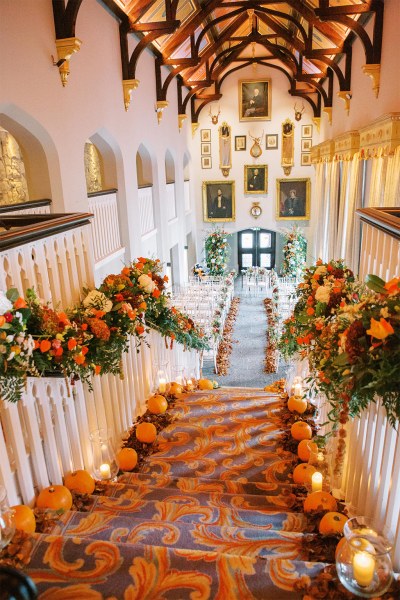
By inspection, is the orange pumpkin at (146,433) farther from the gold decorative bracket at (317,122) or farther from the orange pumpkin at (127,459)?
the gold decorative bracket at (317,122)

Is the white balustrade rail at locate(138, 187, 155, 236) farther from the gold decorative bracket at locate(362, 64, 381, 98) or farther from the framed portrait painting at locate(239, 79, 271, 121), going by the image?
the framed portrait painting at locate(239, 79, 271, 121)

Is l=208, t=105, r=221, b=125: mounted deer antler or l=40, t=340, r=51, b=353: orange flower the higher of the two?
l=208, t=105, r=221, b=125: mounted deer antler

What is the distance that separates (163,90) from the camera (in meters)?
11.6

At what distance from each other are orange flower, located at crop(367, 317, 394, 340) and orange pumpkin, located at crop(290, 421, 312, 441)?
98.5 inches

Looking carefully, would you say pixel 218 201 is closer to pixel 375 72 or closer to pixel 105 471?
pixel 375 72

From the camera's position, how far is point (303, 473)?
12.3ft

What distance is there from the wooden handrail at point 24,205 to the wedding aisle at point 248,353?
5.36m

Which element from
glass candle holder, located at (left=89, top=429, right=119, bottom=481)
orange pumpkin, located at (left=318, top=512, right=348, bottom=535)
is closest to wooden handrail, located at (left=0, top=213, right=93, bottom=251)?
glass candle holder, located at (left=89, top=429, right=119, bottom=481)

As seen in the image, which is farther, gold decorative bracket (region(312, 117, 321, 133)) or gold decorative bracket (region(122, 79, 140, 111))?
gold decorative bracket (region(312, 117, 321, 133))

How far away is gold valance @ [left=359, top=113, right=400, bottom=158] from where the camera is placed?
6508mm

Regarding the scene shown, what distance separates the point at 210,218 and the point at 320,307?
578 inches

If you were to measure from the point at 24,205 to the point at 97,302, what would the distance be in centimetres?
253

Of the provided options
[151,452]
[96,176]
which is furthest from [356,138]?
[151,452]

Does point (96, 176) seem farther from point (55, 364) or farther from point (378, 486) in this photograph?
point (378, 486)
